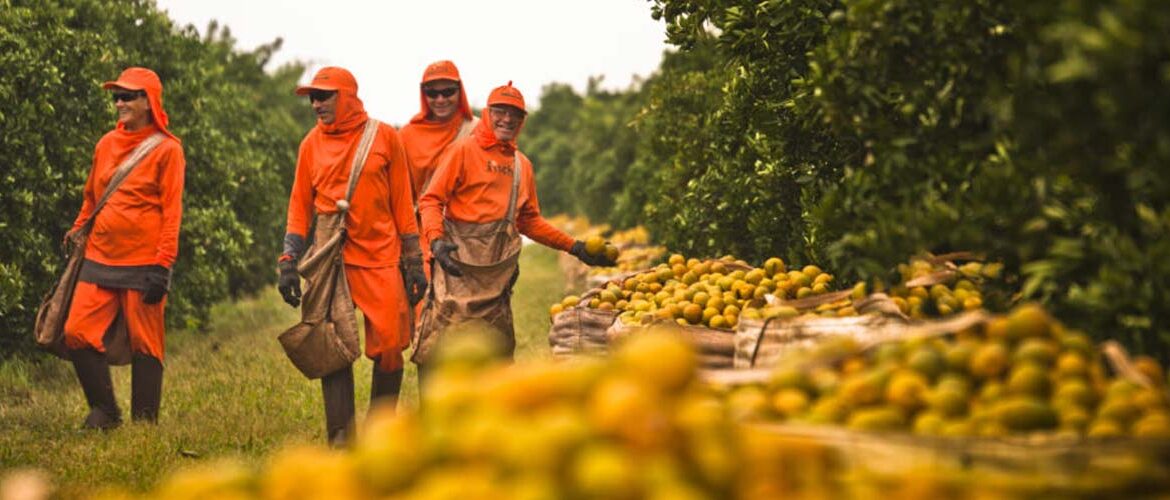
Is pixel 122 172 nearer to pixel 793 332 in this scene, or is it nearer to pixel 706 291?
pixel 706 291

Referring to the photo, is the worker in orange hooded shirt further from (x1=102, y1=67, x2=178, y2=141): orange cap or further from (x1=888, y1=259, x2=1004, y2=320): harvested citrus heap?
(x1=888, y1=259, x2=1004, y2=320): harvested citrus heap

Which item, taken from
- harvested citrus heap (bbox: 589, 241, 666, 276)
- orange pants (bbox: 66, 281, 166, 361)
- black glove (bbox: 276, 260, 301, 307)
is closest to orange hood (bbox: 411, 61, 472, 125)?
black glove (bbox: 276, 260, 301, 307)

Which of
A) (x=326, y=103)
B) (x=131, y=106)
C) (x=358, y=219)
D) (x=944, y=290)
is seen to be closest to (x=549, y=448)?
(x=944, y=290)

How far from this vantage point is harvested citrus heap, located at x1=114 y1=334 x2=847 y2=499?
8.17 feet

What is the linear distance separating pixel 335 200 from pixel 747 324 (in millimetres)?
3275

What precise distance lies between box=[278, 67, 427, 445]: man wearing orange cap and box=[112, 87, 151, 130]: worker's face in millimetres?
1476

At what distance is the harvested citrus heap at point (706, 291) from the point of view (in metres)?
6.19

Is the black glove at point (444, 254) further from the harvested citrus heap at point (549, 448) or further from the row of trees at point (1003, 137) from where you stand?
the harvested citrus heap at point (549, 448)

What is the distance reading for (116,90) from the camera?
8.12 m

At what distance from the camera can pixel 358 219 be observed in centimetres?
730

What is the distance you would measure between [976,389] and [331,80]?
15.6ft

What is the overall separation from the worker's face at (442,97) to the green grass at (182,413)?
7.44ft

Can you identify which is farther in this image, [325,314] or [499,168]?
[499,168]

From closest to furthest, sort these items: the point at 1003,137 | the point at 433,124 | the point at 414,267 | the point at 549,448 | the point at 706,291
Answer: the point at 549,448, the point at 1003,137, the point at 706,291, the point at 414,267, the point at 433,124
